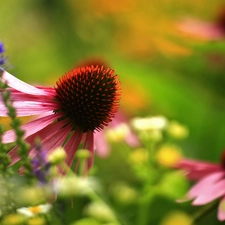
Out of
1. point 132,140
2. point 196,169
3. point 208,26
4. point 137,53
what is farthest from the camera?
point 137,53

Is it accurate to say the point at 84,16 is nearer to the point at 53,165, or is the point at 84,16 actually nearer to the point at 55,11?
the point at 55,11

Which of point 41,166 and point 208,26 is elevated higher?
point 208,26

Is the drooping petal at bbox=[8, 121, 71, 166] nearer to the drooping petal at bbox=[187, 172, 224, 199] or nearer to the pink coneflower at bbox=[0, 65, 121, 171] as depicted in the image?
the pink coneflower at bbox=[0, 65, 121, 171]

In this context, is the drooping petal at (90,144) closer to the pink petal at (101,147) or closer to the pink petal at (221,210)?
the pink petal at (221,210)

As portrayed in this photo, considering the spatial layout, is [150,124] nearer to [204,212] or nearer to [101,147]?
[204,212]

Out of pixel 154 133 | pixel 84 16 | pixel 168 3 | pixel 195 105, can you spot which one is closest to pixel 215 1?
pixel 168 3

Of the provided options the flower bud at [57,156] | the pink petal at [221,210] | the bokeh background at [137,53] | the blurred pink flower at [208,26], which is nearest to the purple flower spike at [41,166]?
the flower bud at [57,156]

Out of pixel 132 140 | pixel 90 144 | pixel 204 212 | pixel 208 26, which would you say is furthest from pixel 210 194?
pixel 208 26
